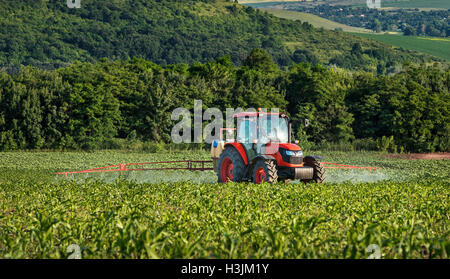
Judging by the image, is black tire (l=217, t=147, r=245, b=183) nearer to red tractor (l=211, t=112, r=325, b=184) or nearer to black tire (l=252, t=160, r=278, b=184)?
red tractor (l=211, t=112, r=325, b=184)

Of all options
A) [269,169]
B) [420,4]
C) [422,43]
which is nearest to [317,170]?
[269,169]

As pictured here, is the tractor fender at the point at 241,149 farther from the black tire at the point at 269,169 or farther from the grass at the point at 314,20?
the grass at the point at 314,20

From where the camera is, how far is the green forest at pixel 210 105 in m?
45.4

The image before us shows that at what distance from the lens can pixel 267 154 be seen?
52.5 ft

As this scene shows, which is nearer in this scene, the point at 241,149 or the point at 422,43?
the point at 241,149

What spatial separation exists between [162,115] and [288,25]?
4986 inches

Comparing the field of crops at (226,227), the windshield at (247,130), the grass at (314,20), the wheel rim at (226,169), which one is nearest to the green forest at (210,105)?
the wheel rim at (226,169)

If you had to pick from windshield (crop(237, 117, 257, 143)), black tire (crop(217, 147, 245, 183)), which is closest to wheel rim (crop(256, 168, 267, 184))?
black tire (crop(217, 147, 245, 183))

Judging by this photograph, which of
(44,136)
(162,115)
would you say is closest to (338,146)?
(162,115)

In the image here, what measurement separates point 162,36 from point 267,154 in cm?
13634

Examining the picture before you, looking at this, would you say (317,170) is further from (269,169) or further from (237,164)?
(237,164)

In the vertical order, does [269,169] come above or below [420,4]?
below

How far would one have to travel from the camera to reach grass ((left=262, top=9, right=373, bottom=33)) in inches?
6909

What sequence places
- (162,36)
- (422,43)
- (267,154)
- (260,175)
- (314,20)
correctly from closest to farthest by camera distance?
(260,175)
(267,154)
(422,43)
(162,36)
(314,20)
